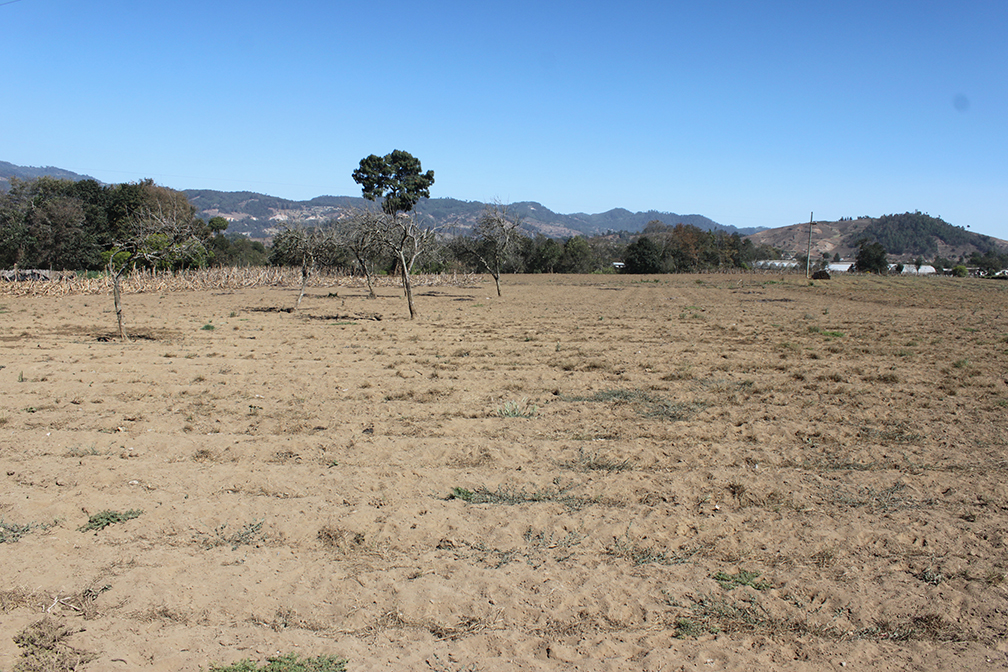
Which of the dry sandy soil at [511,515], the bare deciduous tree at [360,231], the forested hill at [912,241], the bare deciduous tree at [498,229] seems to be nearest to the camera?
the dry sandy soil at [511,515]

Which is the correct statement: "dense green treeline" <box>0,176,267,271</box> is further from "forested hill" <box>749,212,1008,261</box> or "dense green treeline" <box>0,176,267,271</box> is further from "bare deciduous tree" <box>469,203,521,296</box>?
"forested hill" <box>749,212,1008,261</box>

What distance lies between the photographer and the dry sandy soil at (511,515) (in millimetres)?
3744

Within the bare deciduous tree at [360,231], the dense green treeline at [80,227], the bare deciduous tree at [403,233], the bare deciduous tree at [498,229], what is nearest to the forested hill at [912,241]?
the bare deciduous tree at [498,229]

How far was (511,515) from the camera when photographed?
529cm

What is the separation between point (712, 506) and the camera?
17.9 ft

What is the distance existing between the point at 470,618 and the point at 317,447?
3611mm

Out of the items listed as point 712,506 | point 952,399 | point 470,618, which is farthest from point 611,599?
point 952,399

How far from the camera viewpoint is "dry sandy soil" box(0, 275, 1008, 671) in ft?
12.3

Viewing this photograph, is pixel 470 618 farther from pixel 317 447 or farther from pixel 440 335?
pixel 440 335

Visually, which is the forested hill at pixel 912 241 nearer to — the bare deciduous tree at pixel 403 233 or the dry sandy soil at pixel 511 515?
the bare deciduous tree at pixel 403 233

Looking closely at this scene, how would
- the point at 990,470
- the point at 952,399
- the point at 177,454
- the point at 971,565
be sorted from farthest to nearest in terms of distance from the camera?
the point at 952,399
the point at 177,454
the point at 990,470
the point at 971,565

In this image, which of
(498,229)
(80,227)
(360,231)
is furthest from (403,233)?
(80,227)

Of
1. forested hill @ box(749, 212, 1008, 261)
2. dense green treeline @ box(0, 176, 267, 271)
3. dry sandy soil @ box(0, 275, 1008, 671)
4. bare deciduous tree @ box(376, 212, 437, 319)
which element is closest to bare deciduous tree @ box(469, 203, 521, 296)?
bare deciduous tree @ box(376, 212, 437, 319)

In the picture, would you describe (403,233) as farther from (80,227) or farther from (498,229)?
(80,227)
